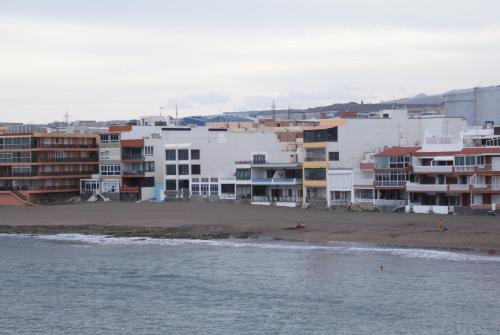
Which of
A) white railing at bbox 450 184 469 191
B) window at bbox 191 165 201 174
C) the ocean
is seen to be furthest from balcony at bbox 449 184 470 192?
window at bbox 191 165 201 174

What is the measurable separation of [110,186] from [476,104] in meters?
41.4

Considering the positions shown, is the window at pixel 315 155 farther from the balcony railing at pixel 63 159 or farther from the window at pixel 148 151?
the balcony railing at pixel 63 159

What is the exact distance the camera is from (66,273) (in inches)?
2200

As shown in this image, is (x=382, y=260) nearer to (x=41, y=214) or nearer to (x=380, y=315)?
(x=380, y=315)

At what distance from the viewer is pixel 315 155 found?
8550 centimetres

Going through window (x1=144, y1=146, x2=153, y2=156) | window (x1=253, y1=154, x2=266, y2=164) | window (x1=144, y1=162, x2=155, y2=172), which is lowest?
window (x1=144, y1=162, x2=155, y2=172)

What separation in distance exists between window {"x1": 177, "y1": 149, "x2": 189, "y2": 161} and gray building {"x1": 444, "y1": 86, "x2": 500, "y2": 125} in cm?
3194

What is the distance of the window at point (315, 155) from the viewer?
8481 centimetres

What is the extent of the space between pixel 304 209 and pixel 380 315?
138 feet

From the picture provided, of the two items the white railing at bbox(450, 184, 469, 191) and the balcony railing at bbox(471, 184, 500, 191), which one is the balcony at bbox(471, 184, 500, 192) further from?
the white railing at bbox(450, 184, 469, 191)

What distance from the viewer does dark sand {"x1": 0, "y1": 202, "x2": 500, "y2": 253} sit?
207 feet

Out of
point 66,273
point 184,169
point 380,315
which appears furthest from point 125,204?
point 380,315

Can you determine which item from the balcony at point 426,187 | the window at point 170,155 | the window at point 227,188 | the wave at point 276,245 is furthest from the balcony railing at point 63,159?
the balcony at point 426,187

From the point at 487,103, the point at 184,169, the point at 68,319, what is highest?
the point at 487,103
